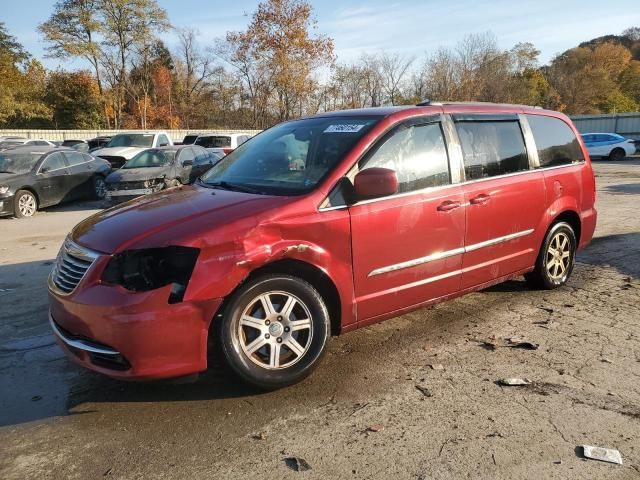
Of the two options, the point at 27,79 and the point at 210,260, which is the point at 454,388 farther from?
the point at 27,79

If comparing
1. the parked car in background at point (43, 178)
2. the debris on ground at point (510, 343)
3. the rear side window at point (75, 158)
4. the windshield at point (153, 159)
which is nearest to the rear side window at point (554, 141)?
the debris on ground at point (510, 343)

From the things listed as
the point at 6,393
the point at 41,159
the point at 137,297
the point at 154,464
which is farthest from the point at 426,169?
the point at 41,159

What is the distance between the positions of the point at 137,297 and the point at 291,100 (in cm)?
4208

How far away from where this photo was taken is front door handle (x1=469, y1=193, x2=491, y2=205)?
14.5 ft

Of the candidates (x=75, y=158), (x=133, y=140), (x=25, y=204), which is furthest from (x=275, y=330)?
(x=133, y=140)

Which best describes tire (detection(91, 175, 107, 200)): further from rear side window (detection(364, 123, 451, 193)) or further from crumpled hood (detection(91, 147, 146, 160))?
rear side window (detection(364, 123, 451, 193))

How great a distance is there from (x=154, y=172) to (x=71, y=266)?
10.2m

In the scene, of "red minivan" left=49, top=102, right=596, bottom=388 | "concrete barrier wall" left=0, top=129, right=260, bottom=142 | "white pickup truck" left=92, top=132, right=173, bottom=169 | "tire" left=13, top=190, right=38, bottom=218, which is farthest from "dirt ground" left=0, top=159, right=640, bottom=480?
"concrete barrier wall" left=0, top=129, right=260, bottom=142

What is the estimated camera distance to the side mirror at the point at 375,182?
3.63 metres

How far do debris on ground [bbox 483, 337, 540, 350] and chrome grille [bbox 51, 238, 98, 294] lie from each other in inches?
115

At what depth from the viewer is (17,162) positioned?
12.7 meters

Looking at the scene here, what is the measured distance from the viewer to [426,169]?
4.21 meters

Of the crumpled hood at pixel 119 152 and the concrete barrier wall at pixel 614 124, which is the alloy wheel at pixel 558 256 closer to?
the crumpled hood at pixel 119 152

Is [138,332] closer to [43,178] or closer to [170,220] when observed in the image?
[170,220]
